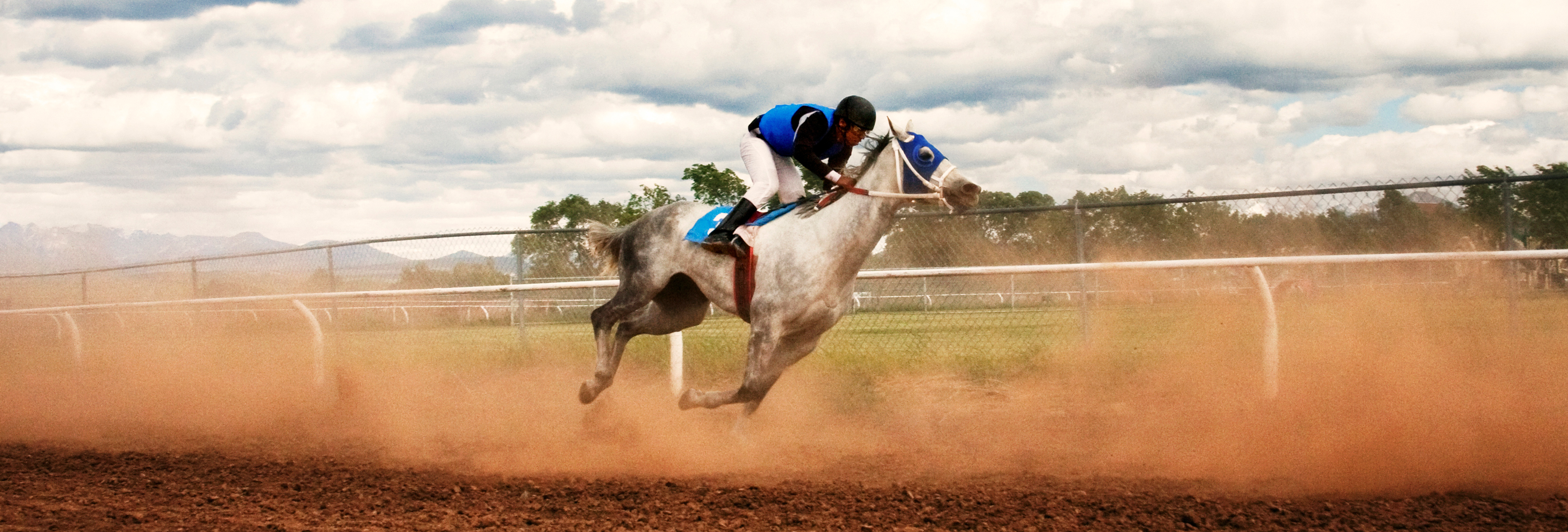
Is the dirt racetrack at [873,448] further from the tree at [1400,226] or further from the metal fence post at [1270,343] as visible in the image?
the tree at [1400,226]

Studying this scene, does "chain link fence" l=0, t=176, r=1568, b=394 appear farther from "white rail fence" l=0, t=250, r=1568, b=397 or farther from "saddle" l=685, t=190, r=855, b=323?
"saddle" l=685, t=190, r=855, b=323

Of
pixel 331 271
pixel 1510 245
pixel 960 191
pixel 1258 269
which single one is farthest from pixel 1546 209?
pixel 331 271

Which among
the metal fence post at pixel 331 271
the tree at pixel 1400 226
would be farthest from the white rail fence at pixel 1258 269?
the metal fence post at pixel 331 271

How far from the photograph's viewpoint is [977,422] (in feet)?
23.2

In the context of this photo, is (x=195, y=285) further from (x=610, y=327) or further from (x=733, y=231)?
(x=733, y=231)

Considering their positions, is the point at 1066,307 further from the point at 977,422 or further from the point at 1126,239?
the point at 977,422

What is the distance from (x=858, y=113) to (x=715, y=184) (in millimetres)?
11151

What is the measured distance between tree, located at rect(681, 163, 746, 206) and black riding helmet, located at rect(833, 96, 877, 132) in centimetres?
947

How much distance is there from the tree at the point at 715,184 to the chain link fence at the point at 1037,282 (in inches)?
138

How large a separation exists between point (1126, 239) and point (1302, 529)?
19.1ft

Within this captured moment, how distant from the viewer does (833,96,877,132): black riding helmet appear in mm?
5730

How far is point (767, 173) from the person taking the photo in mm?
6176

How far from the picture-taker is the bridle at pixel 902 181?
5469 millimetres

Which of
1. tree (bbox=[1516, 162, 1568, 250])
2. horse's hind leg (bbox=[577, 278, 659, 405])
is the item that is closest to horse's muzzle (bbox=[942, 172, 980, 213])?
horse's hind leg (bbox=[577, 278, 659, 405])
